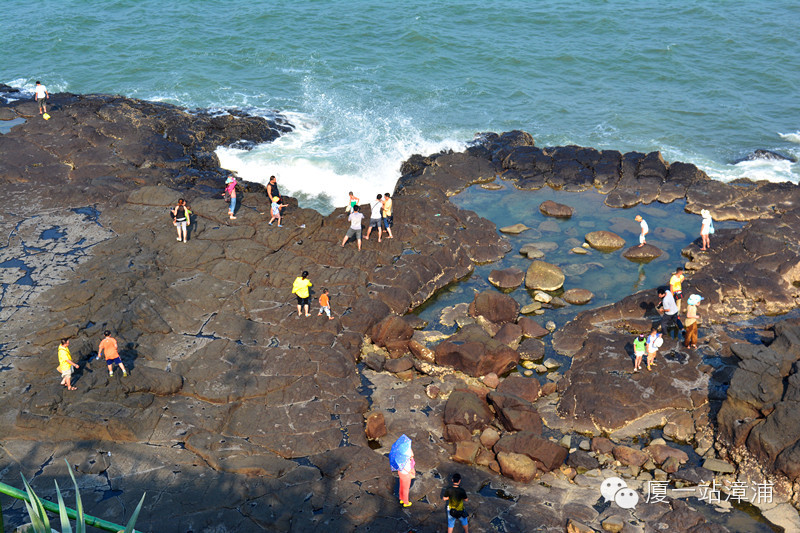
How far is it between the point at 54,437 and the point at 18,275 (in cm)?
829

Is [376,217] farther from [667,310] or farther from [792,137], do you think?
[792,137]

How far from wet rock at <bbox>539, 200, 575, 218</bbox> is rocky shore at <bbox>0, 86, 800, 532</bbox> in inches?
6.3

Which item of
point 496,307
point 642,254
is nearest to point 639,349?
point 496,307

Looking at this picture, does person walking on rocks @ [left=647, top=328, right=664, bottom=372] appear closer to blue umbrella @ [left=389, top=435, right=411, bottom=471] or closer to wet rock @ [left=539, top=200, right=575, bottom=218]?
blue umbrella @ [left=389, top=435, right=411, bottom=471]

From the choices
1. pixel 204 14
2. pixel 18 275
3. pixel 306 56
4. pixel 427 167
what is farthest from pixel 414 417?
pixel 204 14

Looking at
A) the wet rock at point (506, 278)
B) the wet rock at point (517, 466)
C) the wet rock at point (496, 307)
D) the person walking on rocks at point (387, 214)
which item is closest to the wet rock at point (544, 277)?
the wet rock at point (506, 278)

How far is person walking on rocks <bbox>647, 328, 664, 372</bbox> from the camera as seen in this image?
19422mm

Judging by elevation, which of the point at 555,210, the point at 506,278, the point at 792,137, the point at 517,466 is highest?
the point at 792,137

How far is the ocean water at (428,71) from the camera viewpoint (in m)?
37.2

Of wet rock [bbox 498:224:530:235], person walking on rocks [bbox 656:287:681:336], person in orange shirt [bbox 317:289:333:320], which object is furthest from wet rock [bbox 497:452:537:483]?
wet rock [bbox 498:224:530:235]

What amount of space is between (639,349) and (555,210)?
429 inches

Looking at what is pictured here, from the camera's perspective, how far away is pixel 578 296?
2361 cm

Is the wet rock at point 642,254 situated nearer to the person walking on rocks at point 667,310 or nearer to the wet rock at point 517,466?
the person walking on rocks at point 667,310

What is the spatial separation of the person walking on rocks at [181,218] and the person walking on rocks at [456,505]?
14586 millimetres
